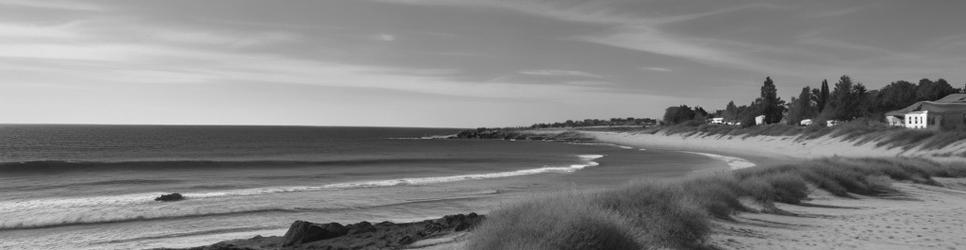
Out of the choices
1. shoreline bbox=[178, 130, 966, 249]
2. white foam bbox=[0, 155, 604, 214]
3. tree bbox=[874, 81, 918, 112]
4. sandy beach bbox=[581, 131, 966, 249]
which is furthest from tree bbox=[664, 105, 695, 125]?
sandy beach bbox=[581, 131, 966, 249]

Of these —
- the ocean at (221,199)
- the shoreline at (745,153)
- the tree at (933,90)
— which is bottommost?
the ocean at (221,199)

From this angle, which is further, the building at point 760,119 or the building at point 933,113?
the building at point 760,119

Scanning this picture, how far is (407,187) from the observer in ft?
97.5

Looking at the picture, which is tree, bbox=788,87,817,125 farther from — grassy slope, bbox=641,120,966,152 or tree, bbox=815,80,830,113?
grassy slope, bbox=641,120,966,152

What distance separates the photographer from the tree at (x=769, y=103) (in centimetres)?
10844

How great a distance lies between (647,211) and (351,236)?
22.0ft

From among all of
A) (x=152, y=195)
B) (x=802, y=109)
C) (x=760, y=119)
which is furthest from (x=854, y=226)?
(x=760, y=119)

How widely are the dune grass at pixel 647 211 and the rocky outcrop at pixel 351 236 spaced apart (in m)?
3.34

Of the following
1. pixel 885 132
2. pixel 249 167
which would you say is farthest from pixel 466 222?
pixel 885 132

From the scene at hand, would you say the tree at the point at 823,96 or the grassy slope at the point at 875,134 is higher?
the tree at the point at 823,96

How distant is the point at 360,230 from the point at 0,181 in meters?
28.9

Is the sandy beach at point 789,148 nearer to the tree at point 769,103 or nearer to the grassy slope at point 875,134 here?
the grassy slope at point 875,134

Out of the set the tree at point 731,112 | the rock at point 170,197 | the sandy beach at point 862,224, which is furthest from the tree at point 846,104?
the rock at point 170,197

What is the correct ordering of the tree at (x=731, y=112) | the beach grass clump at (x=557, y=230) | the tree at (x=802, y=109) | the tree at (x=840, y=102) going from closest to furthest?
the beach grass clump at (x=557, y=230) < the tree at (x=840, y=102) < the tree at (x=802, y=109) < the tree at (x=731, y=112)
